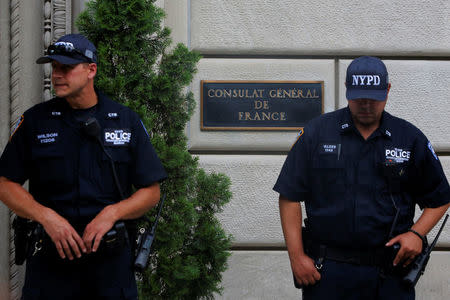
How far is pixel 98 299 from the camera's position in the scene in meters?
2.61

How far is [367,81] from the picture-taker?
2752 mm

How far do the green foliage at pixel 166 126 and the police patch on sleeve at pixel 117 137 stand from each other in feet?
2.87

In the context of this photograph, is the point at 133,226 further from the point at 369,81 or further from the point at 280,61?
the point at 280,61

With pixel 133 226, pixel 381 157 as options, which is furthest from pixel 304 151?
pixel 133 226

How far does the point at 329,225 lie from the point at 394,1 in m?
3.25

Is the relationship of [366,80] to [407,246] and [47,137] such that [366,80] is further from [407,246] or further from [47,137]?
[47,137]

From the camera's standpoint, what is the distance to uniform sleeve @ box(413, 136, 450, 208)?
111 inches

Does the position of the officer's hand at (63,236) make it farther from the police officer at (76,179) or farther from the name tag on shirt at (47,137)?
the name tag on shirt at (47,137)

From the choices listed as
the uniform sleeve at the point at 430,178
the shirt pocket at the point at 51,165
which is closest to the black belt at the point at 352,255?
the uniform sleeve at the point at 430,178

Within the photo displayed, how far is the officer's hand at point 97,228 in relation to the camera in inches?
98.3

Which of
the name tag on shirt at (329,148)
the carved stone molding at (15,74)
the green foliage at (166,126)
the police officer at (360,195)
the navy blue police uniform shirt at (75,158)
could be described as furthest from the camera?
the carved stone molding at (15,74)

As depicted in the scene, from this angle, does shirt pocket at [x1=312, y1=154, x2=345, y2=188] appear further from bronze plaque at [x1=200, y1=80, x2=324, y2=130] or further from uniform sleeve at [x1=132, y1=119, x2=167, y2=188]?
bronze plaque at [x1=200, y1=80, x2=324, y2=130]

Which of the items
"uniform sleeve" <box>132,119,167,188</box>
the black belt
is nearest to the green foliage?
"uniform sleeve" <box>132,119,167,188</box>

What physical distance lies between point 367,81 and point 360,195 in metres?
0.54
